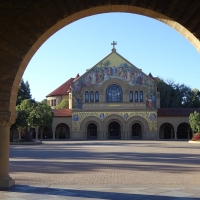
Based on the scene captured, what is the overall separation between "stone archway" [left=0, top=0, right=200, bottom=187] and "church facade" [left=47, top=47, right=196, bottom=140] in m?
47.8

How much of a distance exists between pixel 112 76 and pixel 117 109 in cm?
550

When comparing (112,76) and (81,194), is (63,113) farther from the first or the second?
(81,194)

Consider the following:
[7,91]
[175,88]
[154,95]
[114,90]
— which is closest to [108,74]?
[114,90]

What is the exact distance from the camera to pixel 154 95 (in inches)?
2272

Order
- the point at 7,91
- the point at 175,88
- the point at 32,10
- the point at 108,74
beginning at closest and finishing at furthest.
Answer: the point at 32,10 < the point at 7,91 < the point at 108,74 < the point at 175,88

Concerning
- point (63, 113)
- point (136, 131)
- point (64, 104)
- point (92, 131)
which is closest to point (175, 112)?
point (136, 131)

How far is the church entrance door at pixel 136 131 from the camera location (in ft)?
188

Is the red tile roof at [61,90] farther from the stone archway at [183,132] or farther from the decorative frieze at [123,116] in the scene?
the stone archway at [183,132]

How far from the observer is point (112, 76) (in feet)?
188

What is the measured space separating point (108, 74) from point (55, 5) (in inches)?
1945

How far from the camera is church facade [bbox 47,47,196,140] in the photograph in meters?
56.3

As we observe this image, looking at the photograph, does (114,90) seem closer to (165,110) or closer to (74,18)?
(165,110)

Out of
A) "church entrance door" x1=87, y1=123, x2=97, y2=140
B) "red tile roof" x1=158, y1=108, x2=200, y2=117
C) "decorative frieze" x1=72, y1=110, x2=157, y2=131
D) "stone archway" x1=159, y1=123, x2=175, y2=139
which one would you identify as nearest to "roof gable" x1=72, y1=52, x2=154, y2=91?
"decorative frieze" x1=72, y1=110, x2=157, y2=131

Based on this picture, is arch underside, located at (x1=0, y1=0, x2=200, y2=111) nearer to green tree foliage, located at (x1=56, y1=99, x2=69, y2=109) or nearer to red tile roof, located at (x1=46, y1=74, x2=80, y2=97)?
green tree foliage, located at (x1=56, y1=99, x2=69, y2=109)
